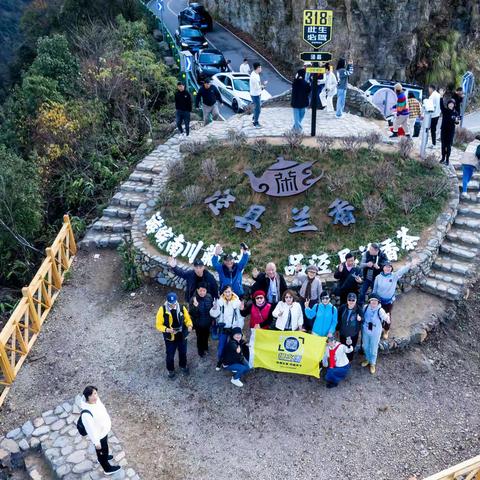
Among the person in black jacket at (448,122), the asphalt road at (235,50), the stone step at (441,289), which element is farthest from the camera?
the asphalt road at (235,50)

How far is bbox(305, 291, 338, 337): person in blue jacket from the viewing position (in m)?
8.95

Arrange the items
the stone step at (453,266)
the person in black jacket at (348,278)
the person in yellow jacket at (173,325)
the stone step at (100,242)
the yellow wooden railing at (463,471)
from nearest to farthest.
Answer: the yellow wooden railing at (463,471)
the person in yellow jacket at (173,325)
the person in black jacket at (348,278)
the stone step at (453,266)
the stone step at (100,242)

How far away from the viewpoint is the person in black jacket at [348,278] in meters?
9.54

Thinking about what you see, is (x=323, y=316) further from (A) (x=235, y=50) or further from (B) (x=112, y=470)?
(A) (x=235, y=50)

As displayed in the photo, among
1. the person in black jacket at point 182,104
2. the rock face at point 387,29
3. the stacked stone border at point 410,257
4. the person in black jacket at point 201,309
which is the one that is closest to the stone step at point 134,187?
the stacked stone border at point 410,257

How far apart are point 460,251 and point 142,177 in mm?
8662

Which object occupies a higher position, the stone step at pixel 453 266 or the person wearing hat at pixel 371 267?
the person wearing hat at pixel 371 267

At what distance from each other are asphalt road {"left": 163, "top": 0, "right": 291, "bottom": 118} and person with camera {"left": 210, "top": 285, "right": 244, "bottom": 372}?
16.1m

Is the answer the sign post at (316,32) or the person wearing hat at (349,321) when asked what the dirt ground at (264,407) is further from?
the sign post at (316,32)

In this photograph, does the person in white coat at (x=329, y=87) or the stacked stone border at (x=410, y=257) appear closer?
the stacked stone border at (x=410, y=257)

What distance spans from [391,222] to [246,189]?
11.5 feet

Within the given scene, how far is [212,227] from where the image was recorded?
1240 centimetres

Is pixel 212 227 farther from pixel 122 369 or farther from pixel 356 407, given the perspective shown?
pixel 356 407

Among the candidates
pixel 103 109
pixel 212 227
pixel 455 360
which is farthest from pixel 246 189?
pixel 103 109
